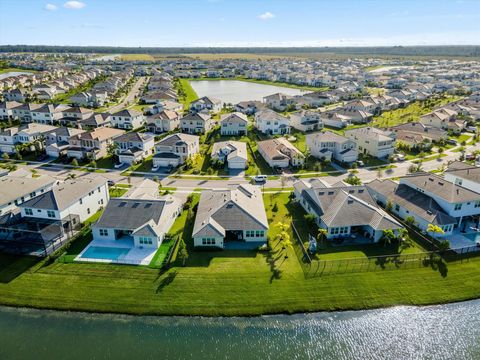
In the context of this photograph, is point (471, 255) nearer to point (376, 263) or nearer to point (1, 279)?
point (376, 263)

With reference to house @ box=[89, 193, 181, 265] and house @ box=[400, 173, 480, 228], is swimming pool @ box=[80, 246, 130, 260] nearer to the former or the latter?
house @ box=[89, 193, 181, 265]

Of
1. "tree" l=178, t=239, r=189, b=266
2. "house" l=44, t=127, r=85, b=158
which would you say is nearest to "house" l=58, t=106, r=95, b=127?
"house" l=44, t=127, r=85, b=158

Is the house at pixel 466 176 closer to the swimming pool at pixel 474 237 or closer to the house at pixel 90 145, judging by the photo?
the swimming pool at pixel 474 237

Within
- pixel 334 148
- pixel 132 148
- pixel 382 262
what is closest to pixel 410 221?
pixel 382 262

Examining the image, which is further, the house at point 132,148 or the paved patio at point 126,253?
the house at point 132,148

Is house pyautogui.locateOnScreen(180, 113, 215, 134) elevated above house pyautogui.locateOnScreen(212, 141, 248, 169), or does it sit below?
above

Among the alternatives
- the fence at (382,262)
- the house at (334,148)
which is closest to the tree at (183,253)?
the fence at (382,262)
